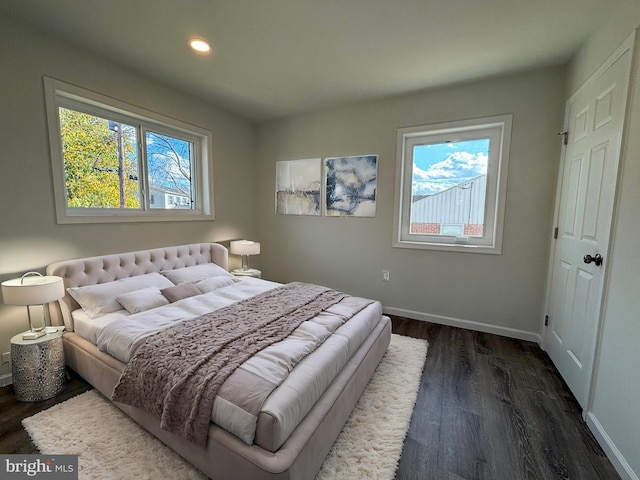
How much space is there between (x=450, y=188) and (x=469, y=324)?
1.55 metres

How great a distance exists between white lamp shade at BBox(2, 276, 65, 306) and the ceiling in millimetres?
1852

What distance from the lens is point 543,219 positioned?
2.68 meters

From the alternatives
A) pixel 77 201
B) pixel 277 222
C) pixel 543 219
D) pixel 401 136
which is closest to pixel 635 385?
pixel 543 219

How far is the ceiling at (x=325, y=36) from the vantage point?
1.81 metres

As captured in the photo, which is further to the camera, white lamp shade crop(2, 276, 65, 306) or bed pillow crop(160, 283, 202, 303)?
bed pillow crop(160, 283, 202, 303)

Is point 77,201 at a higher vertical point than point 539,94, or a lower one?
lower

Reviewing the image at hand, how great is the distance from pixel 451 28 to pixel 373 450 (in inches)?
111

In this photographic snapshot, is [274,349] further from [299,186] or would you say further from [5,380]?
[299,186]

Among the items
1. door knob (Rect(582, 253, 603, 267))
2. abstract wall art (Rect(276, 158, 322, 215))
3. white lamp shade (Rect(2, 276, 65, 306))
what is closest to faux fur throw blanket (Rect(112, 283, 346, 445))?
white lamp shade (Rect(2, 276, 65, 306))

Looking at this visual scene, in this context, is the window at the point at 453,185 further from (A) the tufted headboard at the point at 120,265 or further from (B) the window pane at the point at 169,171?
(B) the window pane at the point at 169,171

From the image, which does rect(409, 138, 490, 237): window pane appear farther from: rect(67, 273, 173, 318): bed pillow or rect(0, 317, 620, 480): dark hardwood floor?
rect(67, 273, 173, 318): bed pillow

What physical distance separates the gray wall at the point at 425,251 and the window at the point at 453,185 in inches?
3.5

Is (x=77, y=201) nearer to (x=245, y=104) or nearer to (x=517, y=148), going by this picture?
(x=245, y=104)

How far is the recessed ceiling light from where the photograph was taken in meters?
2.15
